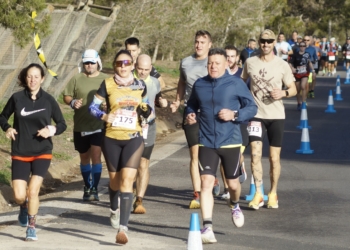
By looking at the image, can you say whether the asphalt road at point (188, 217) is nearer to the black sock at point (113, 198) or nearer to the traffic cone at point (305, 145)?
the black sock at point (113, 198)

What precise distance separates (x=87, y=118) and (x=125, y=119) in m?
2.44

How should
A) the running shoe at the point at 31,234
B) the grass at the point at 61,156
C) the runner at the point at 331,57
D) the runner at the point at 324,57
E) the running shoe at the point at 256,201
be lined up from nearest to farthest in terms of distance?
the running shoe at the point at 31,234 < the running shoe at the point at 256,201 < the grass at the point at 61,156 < the runner at the point at 331,57 < the runner at the point at 324,57

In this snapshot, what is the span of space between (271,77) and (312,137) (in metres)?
8.79

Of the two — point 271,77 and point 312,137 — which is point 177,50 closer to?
point 312,137

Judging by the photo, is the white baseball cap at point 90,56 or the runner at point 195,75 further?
the white baseball cap at point 90,56

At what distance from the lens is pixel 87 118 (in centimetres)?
1116

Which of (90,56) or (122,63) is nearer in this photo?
(122,63)

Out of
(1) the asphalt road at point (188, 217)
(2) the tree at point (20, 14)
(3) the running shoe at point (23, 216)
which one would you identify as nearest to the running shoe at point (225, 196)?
(1) the asphalt road at point (188, 217)

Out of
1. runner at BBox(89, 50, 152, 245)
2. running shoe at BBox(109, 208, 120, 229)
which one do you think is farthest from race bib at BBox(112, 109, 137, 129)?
running shoe at BBox(109, 208, 120, 229)

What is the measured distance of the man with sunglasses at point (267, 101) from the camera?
34.8 ft

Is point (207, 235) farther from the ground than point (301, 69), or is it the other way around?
point (301, 69)

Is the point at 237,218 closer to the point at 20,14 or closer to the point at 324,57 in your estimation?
the point at 20,14

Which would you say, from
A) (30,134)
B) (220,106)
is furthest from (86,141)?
(220,106)

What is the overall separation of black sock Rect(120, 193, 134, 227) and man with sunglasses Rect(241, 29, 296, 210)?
2.44m
